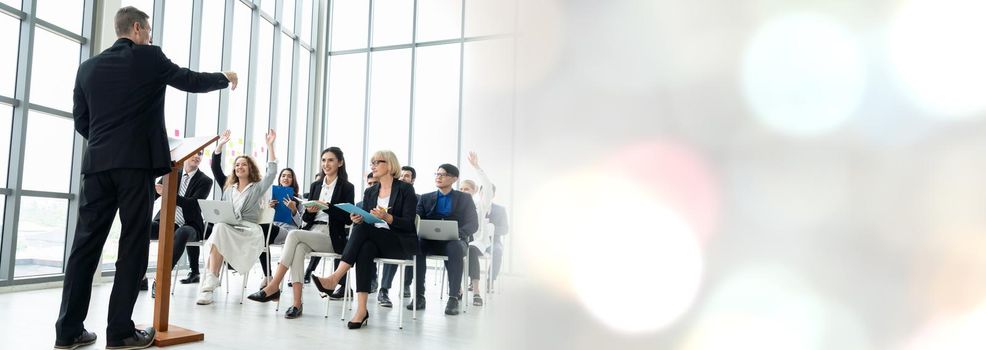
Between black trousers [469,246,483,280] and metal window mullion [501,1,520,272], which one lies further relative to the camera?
black trousers [469,246,483,280]

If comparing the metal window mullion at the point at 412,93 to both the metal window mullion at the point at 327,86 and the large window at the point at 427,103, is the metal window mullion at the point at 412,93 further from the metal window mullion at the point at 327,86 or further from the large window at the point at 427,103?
the metal window mullion at the point at 327,86

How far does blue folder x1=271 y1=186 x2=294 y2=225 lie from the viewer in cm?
432

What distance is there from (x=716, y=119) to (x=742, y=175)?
5 cm

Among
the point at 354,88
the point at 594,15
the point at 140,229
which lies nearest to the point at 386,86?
the point at 354,88

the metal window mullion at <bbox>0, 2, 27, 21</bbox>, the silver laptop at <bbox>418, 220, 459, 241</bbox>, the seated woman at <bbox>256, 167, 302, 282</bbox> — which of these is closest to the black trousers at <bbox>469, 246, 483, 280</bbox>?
the silver laptop at <bbox>418, 220, 459, 241</bbox>

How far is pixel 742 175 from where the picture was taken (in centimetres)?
49

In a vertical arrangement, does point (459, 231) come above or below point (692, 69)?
below

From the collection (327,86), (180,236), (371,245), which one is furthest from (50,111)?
(327,86)

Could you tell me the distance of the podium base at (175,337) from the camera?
2.28 meters

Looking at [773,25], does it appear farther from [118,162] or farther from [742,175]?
[118,162]

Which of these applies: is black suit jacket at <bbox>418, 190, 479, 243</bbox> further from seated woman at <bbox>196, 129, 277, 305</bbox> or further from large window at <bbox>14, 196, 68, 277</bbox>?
large window at <bbox>14, 196, 68, 277</bbox>

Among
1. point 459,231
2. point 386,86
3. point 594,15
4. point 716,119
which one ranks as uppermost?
point 386,86

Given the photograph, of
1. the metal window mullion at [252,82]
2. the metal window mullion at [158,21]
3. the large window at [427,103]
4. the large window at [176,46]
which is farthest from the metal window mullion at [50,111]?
the large window at [427,103]

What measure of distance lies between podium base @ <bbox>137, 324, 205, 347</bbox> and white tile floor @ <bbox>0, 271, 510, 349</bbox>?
0.12 ft
